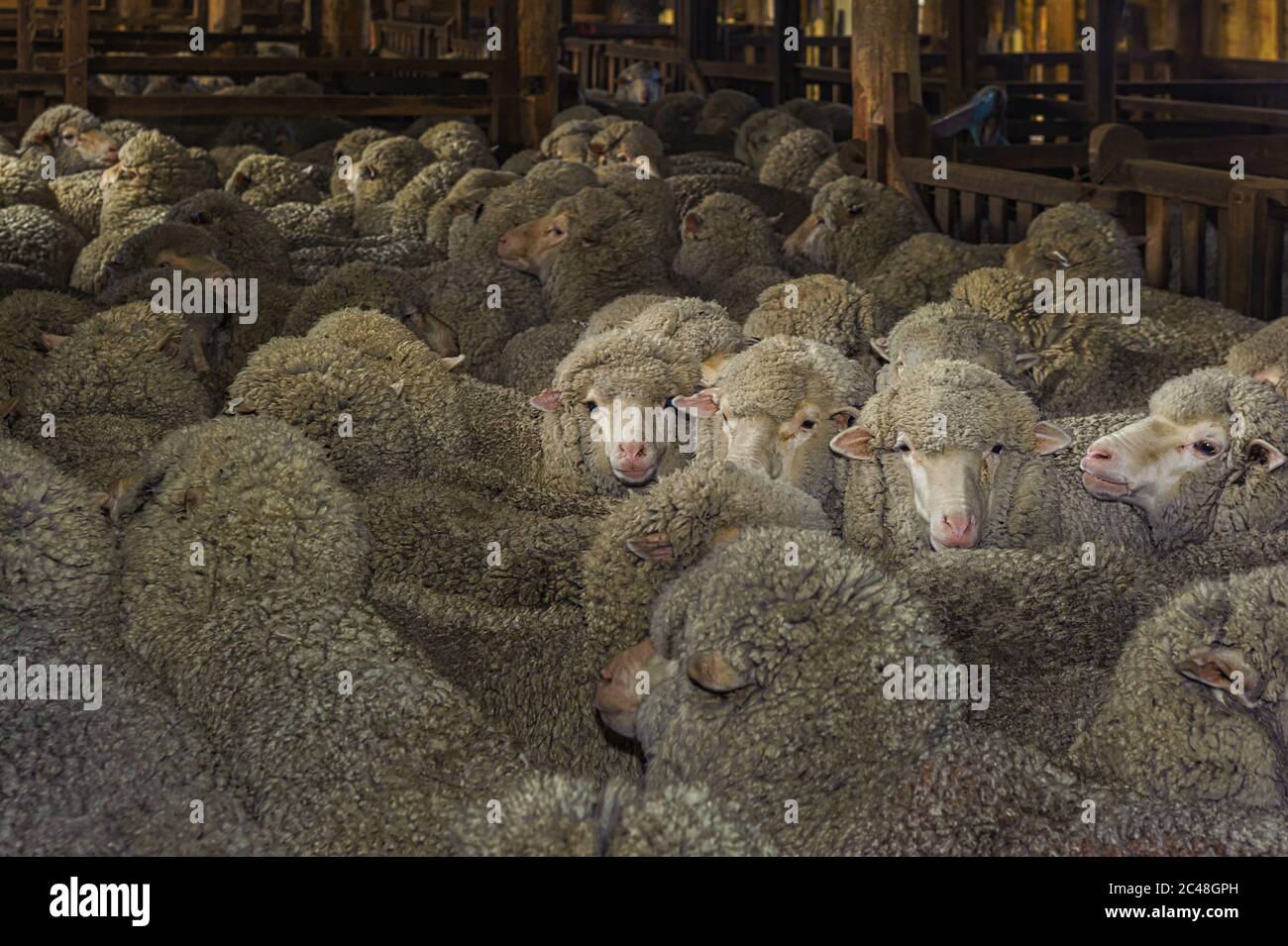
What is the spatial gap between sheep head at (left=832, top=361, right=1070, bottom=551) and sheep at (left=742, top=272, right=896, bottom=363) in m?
1.04

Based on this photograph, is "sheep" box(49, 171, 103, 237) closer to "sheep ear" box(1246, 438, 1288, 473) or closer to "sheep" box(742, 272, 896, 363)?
"sheep" box(742, 272, 896, 363)

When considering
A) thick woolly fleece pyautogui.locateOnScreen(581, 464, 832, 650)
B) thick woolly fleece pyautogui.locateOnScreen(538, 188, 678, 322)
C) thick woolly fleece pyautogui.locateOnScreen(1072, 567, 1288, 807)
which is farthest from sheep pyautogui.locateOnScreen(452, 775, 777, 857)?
thick woolly fleece pyautogui.locateOnScreen(538, 188, 678, 322)

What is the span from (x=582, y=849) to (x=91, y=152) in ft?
25.5

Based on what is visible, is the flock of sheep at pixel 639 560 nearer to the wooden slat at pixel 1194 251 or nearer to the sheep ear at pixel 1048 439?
the sheep ear at pixel 1048 439

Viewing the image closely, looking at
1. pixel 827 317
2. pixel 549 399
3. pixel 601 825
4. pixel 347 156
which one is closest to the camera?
pixel 601 825

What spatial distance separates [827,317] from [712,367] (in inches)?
26.2

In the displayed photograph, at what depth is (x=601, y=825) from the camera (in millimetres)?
2070

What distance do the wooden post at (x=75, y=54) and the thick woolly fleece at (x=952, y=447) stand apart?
7.51m

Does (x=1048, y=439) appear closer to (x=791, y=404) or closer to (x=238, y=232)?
(x=791, y=404)

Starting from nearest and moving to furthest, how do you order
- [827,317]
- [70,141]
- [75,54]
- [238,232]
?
[827,317] < [238,232] < [70,141] < [75,54]

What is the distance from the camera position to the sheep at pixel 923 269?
5.66 meters

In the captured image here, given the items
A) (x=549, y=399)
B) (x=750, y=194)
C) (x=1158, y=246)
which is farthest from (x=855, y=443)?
(x=750, y=194)

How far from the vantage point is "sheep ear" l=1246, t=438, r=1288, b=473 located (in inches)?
142

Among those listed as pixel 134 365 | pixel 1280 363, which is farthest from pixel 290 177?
pixel 1280 363
